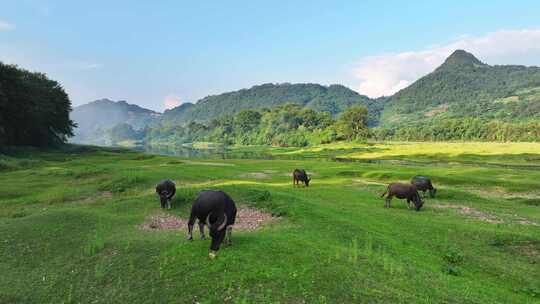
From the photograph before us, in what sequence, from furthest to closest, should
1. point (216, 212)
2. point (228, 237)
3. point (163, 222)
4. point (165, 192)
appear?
point (165, 192), point (163, 222), point (228, 237), point (216, 212)

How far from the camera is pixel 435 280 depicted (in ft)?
40.1

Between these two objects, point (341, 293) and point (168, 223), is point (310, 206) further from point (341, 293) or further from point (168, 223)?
point (341, 293)

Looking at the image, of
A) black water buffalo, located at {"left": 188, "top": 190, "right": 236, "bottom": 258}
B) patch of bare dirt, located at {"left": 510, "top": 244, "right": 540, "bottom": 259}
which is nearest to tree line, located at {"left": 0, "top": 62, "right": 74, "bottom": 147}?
black water buffalo, located at {"left": 188, "top": 190, "right": 236, "bottom": 258}

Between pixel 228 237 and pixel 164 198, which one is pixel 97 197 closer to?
pixel 164 198

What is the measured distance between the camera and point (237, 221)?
21391 millimetres

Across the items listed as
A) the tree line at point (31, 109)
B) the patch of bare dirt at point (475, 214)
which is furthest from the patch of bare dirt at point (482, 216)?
the tree line at point (31, 109)

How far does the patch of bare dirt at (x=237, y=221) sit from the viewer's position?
1976 cm

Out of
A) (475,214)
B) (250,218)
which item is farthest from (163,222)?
(475,214)

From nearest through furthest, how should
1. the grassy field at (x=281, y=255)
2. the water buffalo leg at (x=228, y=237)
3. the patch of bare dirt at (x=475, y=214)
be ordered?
the grassy field at (x=281, y=255)
the water buffalo leg at (x=228, y=237)
the patch of bare dirt at (x=475, y=214)

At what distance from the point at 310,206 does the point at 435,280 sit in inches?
465

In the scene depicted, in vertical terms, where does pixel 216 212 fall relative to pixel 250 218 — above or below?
above


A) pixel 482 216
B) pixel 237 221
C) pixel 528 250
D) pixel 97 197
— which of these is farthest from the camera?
pixel 97 197

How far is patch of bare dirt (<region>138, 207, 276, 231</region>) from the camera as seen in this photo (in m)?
19.8

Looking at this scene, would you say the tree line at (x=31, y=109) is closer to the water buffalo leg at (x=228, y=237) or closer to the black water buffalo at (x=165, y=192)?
the black water buffalo at (x=165, y=192)
